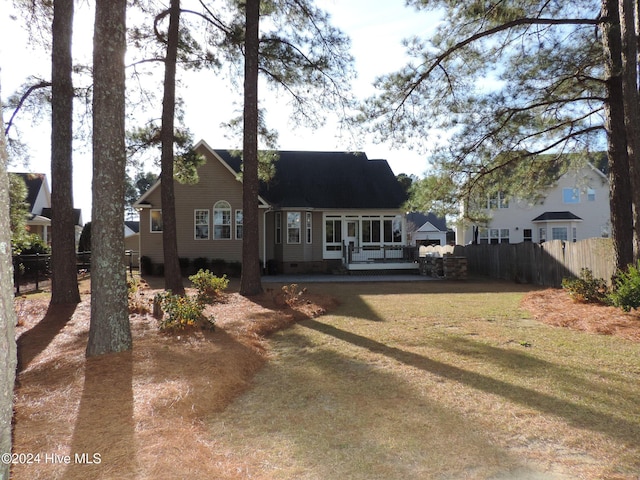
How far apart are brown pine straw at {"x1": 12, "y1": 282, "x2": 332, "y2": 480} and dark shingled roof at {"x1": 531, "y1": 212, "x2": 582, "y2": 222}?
26786mm

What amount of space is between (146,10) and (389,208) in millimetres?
14042

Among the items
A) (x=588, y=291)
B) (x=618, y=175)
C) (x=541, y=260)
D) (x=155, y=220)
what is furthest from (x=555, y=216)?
(x=155, y=220)

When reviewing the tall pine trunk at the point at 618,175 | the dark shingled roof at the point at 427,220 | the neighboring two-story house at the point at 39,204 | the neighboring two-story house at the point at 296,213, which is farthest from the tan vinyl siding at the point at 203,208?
the dark shingled roof at the point at 427,220

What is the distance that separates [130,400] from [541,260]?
15533mm

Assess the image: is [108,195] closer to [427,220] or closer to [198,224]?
[198,224]

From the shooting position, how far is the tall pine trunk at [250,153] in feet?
37.6

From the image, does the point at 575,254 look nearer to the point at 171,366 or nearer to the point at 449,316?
the point at 449,316

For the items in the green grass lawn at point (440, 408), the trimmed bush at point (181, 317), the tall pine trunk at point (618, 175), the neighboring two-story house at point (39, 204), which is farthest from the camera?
the neighboring two-story house at point (39, 204)

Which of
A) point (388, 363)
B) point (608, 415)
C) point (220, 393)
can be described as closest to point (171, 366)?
point (220, 393)

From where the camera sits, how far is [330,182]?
23.2 m

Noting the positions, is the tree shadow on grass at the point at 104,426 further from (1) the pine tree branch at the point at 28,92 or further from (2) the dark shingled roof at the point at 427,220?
(2) the dark shingled roof at the point at 427,220

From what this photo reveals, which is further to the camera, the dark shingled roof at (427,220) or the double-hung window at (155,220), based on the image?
the dark shingled roof at (427,220)

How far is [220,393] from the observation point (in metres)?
4.37

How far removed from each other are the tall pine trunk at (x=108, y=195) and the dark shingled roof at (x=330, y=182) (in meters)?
15.2
